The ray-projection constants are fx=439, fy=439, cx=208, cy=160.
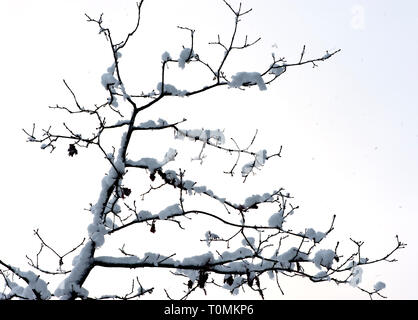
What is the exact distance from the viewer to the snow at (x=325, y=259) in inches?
184

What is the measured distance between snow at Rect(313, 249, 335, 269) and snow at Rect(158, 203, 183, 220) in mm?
1661

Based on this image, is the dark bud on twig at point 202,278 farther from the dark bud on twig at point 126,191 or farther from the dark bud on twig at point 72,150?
the dark bud on twig at point 72,150

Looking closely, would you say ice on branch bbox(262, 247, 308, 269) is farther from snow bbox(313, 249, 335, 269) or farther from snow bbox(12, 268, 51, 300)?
snow bbox(12, 268, 51, 300)

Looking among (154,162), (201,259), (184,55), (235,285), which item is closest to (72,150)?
(154,162)

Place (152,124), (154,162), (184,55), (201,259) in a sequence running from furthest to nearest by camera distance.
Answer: (152,124) < (154,162) < (184,55) < (201,259)

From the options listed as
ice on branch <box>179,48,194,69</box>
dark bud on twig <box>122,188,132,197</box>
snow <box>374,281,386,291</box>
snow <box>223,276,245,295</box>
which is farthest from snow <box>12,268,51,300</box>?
snow <box>374,281,386,291</box>

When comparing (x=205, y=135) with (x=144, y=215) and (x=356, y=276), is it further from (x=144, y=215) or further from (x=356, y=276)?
(x=356, y=276)

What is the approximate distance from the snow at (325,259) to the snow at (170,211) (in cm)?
166

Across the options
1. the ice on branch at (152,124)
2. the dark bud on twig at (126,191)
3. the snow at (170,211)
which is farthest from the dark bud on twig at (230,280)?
the ice on branch at (152,124)

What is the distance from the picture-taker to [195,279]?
514 centimetres

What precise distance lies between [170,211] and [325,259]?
1.87 meters

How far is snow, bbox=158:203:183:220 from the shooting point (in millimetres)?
5273

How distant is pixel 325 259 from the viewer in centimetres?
468
